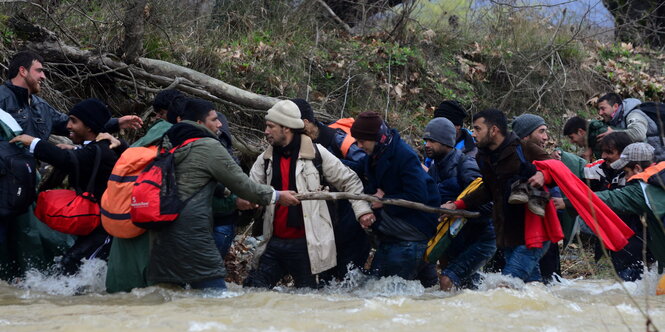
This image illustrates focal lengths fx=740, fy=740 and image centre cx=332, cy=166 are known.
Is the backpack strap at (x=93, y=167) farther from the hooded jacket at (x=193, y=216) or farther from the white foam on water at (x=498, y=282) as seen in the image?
the white foam on water at (x=498, y=282)

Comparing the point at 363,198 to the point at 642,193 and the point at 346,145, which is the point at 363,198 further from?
the point at 642,193

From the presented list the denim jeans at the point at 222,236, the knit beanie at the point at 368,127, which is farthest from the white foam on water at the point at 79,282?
the knit beanie at the point at 368,127

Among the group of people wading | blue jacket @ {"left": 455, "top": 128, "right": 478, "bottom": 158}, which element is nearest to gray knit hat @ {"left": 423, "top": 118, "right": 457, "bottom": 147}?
the group of people wading

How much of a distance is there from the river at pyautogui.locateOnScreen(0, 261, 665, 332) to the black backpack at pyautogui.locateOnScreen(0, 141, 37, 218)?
0.64 metres

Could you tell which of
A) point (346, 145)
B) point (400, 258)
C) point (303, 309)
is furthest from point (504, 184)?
point (303, 309)

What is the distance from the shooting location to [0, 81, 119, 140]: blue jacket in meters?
6.56

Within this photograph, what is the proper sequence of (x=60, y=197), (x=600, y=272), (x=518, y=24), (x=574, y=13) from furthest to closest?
(x=574, y=13), (x=518, y=24), (x=600, y=272), (x=60, y=197)

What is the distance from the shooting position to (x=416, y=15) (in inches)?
578

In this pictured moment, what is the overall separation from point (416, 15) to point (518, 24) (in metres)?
2.33

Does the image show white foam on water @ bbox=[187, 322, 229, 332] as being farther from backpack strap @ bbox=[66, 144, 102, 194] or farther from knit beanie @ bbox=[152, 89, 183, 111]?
knit beanie @ bbox=[152, 89, 183, 111]

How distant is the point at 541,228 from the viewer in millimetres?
6492

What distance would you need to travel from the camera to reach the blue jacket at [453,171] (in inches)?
283

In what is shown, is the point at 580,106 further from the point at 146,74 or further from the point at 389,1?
the point at 146,74

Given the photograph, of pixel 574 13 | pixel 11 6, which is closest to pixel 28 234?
pixel 11 6
